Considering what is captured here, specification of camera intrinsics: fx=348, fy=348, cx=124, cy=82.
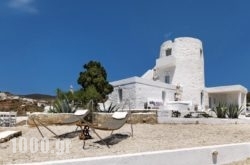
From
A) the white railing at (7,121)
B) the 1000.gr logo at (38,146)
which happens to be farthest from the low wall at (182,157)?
the white railing at (7,121)

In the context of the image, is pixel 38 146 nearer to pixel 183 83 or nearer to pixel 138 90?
pixel 138 90

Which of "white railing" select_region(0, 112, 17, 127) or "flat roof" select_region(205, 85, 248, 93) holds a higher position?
"flat roof" select_region(205, 85, 248, 93)

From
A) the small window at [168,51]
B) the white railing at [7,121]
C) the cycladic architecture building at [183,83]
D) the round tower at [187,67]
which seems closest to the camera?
the white railing at [7,121]

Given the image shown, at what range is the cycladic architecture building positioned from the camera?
29.5 metres

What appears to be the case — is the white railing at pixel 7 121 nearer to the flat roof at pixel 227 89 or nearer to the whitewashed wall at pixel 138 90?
the whitewashed wall at pixel 138 90

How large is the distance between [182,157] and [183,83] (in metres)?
25.6

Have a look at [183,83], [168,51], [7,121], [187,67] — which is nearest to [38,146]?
[7,121]

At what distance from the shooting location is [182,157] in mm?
7090

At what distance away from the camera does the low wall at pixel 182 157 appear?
5.87 m

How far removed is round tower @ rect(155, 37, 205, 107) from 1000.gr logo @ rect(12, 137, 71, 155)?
2374cm

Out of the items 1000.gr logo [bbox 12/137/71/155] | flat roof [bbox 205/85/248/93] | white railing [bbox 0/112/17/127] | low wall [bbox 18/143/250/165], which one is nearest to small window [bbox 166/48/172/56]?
flat roof [bbox 205/85/248/93]

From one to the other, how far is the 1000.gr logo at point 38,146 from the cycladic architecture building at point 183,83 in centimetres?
1891

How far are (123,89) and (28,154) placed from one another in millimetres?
21107

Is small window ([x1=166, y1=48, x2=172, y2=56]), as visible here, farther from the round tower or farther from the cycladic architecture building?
the round tower
